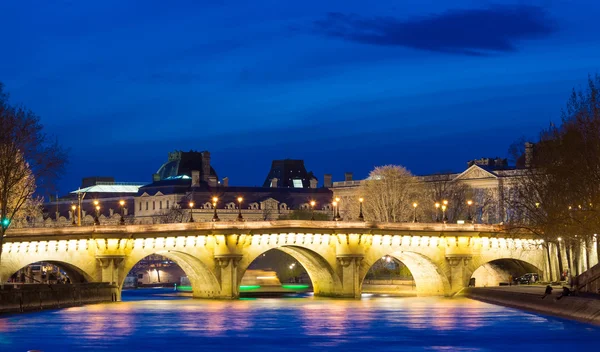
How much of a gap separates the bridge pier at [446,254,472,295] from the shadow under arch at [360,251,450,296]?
545mm

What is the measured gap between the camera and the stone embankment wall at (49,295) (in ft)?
290

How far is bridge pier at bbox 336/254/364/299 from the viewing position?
11638 centimetres

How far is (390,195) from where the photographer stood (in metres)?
176

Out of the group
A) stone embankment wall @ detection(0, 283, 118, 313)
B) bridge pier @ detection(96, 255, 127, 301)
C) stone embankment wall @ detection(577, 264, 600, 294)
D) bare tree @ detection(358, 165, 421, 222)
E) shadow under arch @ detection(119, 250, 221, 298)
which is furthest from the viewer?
bare tree @ detection(358, 165, 421, 222)

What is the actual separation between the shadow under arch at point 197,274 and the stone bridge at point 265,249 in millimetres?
98

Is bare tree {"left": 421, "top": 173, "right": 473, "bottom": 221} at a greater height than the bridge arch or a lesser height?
greater

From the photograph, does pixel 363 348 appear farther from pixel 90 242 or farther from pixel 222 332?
pixel 90 242

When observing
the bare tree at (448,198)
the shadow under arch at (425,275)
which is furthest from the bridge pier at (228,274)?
the bare tree at (448,198)

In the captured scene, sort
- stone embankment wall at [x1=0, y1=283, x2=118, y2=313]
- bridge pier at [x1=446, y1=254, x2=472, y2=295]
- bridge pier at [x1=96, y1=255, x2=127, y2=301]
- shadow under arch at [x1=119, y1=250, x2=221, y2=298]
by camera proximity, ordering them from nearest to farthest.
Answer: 1. stone embankment wall at [x1=0, y1=283, x2=118, y2=313]
2. bridge pier at [x1=96, y1=255, x2=127, y2=301]
3. shadow under arch at [x1=119, y1=250, x2=221, y2=298]
4. bridge pier at [x1=446, y1=254, x2=472, y2=295]

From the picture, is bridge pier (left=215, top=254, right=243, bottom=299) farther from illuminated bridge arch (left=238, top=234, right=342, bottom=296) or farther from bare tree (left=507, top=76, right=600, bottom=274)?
bare tree (left=507, top=76, right=600, bottom=274)

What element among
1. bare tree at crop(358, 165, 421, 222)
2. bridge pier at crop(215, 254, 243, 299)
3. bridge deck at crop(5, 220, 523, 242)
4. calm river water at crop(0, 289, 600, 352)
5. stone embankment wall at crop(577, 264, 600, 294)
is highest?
bare tree at crop(358, 165, 421, 222)

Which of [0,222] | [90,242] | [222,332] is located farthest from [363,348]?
[90,242]

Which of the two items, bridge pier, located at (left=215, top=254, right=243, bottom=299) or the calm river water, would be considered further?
bridge pier, located at (left=215, top=254, right=243, bottom=299)

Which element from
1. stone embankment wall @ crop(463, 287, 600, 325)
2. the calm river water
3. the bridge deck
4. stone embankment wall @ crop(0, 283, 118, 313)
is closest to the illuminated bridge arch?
the bridge deck
